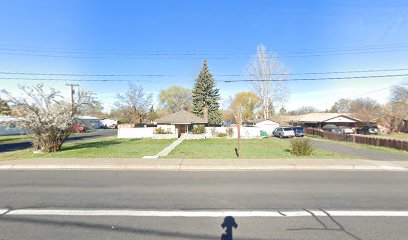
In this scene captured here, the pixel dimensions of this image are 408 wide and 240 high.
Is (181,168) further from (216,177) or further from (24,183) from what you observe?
(24,183)

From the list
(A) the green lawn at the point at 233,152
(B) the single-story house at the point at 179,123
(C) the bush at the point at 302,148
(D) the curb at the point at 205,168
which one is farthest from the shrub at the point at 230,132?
(D) the curb at the point at 205,168

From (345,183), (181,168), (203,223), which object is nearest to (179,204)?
(203,223)

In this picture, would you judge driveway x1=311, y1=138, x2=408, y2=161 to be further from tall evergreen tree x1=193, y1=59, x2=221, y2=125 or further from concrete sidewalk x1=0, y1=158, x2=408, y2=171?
tall evergreen tree x1=193, y1=59, x2=221, y2=125

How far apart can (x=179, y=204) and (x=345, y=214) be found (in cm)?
375

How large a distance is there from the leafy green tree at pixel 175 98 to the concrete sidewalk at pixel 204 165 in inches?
2417

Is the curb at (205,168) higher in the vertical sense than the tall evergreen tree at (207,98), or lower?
lower

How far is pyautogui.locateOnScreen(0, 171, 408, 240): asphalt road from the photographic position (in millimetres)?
4074

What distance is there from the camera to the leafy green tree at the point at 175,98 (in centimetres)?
7300

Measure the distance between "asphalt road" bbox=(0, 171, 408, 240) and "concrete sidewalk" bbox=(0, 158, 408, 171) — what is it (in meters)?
0.85

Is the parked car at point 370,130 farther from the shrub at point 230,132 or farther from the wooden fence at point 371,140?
the shrub at point 230,132

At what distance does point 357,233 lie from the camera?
4.04 metres

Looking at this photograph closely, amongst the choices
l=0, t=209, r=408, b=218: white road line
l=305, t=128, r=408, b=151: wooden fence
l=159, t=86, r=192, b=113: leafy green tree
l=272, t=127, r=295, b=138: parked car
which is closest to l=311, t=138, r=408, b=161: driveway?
l=305, t=128, r=408, b=151: wooden fence

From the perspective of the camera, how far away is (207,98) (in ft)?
137

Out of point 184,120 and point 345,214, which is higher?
point 184,120
